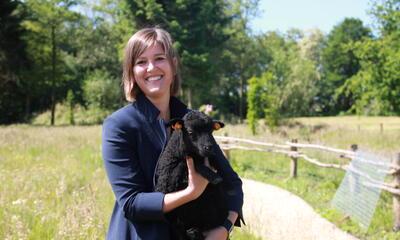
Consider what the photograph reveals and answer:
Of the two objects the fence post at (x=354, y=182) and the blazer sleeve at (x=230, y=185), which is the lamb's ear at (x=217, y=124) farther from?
the fence post at (x=354, y=182)

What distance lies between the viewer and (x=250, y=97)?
28797 millimetres

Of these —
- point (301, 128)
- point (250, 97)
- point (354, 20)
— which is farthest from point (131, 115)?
point (354, 20)

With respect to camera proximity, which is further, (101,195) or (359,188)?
(359,188)

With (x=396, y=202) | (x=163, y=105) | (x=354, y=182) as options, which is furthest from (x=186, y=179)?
(x=354, y=182)

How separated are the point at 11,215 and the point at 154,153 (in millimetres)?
3734

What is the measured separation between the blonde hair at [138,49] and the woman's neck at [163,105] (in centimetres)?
13

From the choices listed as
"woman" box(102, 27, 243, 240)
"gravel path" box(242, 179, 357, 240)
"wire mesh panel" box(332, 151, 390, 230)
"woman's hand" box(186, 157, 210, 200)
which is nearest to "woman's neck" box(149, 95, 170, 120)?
"woman" box(102, 27, 243, 240)

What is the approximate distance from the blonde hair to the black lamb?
0.43m

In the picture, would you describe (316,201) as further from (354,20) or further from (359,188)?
(354,20)

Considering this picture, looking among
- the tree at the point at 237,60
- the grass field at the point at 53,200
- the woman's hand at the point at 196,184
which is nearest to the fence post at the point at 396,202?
the grass field at the point at 53,200

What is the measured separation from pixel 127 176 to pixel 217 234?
0.61 metres

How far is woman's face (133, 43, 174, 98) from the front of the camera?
2.58 meters

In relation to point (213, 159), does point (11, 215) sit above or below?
below

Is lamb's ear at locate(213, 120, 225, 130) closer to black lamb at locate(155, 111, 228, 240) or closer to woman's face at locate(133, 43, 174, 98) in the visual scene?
black lamb at locate(155, 111, 228, 240)
